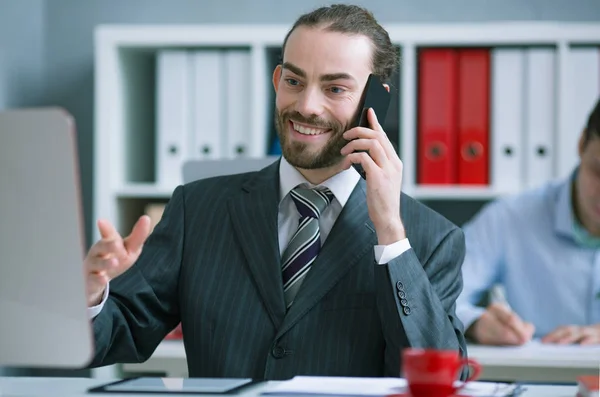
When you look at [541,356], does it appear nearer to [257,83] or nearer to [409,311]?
[409,311]

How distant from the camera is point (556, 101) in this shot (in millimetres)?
2951

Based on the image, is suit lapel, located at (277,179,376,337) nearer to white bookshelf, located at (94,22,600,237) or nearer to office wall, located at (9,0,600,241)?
white bookshelf, located at (94,22,600,237)

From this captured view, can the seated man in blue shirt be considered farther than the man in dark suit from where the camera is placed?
Yes

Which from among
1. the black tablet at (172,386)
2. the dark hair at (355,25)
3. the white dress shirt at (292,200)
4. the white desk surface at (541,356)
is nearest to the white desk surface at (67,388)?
the black tablet at (172,386)

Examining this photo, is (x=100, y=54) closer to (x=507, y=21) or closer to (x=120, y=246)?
(x=507, y=21)

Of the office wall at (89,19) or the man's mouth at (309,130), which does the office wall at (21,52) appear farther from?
the man's mouth at (309,130)

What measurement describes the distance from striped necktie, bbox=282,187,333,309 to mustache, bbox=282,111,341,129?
13cm

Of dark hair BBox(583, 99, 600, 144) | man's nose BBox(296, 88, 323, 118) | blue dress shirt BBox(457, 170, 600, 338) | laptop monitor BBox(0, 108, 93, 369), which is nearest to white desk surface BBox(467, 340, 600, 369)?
blue dress shirt BBox(457, 170, 600, 338)

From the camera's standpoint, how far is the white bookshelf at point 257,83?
2957mm

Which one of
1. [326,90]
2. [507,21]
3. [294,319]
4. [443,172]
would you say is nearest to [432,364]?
[294,319]

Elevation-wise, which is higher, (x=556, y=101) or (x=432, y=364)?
(x=556, y=101)

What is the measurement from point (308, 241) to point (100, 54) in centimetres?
160

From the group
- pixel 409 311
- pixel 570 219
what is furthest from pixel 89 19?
pixel 409 311

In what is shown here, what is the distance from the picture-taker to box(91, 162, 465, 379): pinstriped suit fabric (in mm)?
1620
